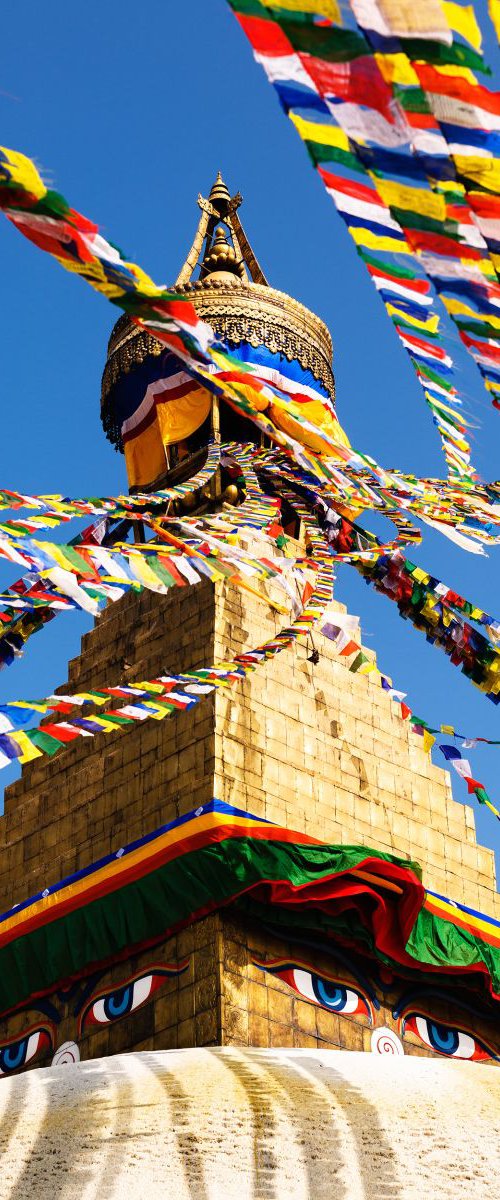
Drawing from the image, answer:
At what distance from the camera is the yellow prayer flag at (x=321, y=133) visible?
6426 mm

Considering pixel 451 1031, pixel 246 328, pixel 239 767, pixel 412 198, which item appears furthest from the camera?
pixel 246 328

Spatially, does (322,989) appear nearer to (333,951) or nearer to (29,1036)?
(333,951)

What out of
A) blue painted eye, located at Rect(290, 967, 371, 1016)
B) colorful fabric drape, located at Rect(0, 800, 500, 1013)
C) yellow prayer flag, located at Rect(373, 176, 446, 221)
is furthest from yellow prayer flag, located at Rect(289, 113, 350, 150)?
blue painted eye, located at Rect(290, 967, 371, 1016)

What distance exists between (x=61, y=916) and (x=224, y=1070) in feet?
15.4

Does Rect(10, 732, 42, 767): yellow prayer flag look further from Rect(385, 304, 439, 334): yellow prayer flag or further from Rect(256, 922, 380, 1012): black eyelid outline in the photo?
Rect(256, 922, 380, 1012): black eyelid outline

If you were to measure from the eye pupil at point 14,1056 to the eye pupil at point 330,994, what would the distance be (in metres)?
2.67

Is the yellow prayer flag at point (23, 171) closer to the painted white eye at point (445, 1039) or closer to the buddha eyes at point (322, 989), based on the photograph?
the buddha eyes at point (322, 989)

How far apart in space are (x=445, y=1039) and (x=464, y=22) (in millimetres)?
10013

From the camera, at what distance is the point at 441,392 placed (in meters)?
9.57

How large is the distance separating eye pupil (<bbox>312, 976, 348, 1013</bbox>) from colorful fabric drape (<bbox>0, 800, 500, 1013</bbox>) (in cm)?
37

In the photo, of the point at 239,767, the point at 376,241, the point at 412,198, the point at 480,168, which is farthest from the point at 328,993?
the point at 480,168

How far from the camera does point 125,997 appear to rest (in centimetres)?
1308

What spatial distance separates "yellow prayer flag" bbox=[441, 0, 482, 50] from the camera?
5887 millimetres

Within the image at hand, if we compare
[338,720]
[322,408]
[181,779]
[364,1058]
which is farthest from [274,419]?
[364,1058]
